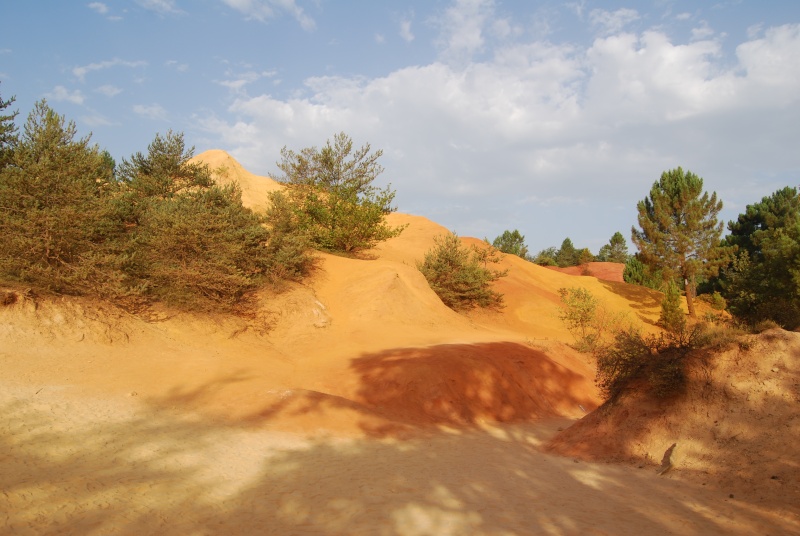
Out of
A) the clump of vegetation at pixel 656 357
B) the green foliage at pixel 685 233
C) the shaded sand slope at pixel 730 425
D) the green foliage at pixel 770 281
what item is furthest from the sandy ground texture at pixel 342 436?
the green foliage at pixel 685 233

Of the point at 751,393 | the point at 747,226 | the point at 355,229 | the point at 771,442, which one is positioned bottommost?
the point at 771,442

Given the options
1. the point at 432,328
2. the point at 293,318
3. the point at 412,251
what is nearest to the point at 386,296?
the point at 432,328

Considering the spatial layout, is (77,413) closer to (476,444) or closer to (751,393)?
(476,444)

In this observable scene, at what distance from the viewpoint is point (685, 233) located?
109 ft

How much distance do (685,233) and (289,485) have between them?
33.2 meters

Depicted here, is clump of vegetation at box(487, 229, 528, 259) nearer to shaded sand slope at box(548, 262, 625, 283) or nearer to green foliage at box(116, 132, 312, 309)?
shaded sand slope at box(548, 262, 625, 283)

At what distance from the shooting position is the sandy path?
18.5 ft

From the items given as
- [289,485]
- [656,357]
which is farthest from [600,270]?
[289,485]

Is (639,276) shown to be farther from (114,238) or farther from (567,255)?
(114,238)

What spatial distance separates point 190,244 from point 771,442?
14956 mm

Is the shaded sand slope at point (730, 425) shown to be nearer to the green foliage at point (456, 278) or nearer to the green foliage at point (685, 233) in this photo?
the green foliage at point (456, 278)

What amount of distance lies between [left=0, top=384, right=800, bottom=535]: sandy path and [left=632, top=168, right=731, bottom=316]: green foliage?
28.0m

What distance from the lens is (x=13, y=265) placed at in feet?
41.0

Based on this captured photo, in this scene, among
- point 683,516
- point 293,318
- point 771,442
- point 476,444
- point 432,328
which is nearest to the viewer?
point 683,516
